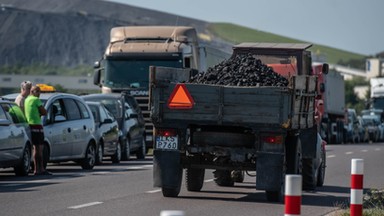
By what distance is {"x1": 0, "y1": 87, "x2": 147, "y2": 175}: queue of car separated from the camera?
22656mm

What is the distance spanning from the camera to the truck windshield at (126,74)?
35156 mm

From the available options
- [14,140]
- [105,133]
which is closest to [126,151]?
[105,133]

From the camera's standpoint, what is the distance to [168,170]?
1798 cm

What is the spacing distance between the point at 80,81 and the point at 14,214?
111m

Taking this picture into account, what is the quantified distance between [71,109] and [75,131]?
1.83 ft

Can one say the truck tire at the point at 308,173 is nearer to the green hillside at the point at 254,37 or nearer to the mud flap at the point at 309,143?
the mud flap at the point at 309,143

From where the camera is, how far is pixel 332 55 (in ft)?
633

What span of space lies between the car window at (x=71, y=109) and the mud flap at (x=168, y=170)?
7964 mm

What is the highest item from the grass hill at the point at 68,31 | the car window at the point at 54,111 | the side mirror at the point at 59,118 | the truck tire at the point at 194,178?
the grass hill at the point at 68,31

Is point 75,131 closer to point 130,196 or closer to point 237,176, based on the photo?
point 237,176

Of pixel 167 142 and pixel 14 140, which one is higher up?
pixel 167 142

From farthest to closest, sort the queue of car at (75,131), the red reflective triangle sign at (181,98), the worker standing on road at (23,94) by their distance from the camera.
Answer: the worker standing on road at (23,94), the queue of car at (75,131), the red reflective triangle sign at (181,98)

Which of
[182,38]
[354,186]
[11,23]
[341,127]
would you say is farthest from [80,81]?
[354,186]

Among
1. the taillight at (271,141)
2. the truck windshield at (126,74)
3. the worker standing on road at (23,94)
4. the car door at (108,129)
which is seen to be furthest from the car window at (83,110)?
the taillight at (271,141)
